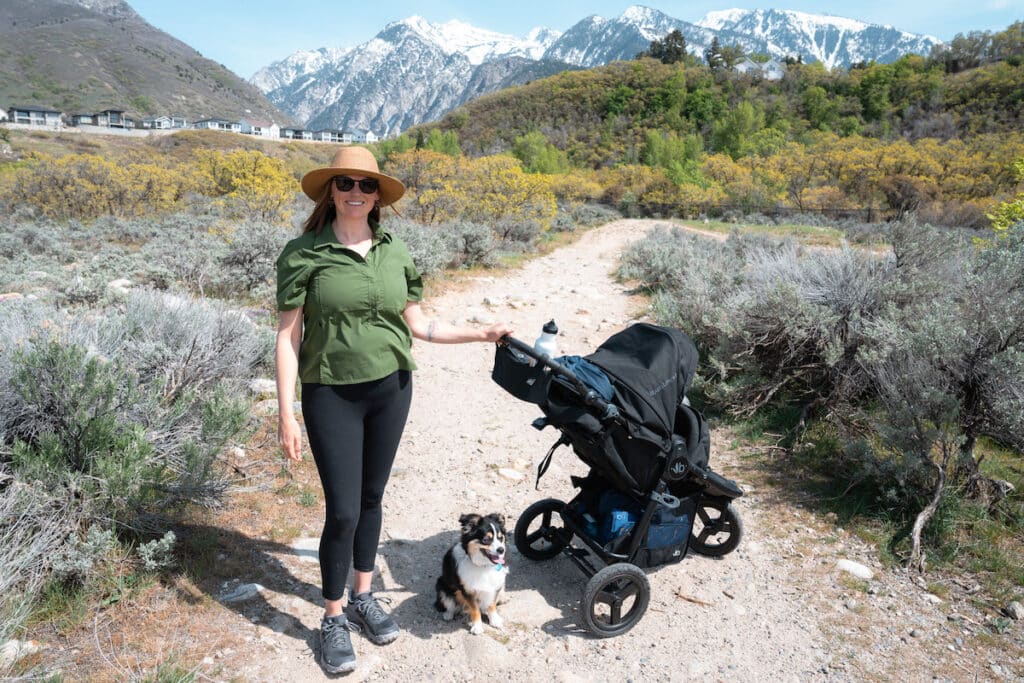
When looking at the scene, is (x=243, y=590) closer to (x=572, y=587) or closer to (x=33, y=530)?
(x=33, y=530)

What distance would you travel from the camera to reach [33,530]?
2.41 m

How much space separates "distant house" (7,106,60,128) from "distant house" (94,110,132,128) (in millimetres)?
5237

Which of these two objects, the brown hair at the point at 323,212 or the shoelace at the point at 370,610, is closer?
the brown hair at the point at 323,212

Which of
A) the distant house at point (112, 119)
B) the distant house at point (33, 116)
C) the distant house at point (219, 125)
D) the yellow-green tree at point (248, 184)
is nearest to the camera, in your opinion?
the yellow-green tree at point (248, 184)

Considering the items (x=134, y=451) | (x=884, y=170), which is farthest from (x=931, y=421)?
(x=884, y=170)

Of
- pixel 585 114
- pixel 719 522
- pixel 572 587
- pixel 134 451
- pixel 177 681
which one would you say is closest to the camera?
pixel 177 681

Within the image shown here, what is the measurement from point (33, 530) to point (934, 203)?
99.0 feet

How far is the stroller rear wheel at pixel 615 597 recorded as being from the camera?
260cm

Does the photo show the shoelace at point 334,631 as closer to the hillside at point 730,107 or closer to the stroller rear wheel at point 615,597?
the stroller rear wheel at point 615,597

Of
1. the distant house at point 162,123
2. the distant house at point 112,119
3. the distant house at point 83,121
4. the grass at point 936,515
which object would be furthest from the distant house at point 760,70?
the distant house at point 83,121

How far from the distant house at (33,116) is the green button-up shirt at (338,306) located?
105 metres

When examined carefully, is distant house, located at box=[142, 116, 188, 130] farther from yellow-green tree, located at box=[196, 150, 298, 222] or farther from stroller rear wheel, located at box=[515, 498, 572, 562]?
stroller rear wheel, located at box=[515, 498, 572, 562]

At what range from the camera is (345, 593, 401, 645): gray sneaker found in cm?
253

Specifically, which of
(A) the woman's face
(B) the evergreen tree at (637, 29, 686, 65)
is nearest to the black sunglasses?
(A) the woman's face
